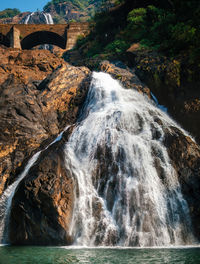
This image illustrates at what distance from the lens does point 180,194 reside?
36.9 ft

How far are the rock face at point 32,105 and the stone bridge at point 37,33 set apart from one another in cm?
1303

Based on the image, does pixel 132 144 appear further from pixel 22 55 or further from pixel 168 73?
pixel 22 55

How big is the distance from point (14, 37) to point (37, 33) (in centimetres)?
349

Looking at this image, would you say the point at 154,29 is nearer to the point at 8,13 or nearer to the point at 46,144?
the point at 46,144

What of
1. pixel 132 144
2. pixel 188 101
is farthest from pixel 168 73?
pixel 132 144

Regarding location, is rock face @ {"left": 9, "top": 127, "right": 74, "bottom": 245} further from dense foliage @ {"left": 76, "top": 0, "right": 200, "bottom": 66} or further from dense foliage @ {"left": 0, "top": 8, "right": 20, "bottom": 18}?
dense foliage @ {"left": 0, "top": 8, "right": 20, "bottom": 18}

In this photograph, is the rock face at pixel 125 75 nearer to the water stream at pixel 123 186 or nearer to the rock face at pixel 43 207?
the water stream at pixel 123 186

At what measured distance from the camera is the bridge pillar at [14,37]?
34.2 meters

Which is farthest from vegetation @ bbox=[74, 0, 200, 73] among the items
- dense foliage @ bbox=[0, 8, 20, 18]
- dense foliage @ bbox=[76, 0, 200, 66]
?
dense foliage @ bbox=[0, 8, 20, 18]

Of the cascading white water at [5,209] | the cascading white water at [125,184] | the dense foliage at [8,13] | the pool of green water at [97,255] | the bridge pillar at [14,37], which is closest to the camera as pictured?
the pool of green water at [97,255]

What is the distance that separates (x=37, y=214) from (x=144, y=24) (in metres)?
22.1

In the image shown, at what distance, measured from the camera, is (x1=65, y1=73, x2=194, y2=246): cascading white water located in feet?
33.2

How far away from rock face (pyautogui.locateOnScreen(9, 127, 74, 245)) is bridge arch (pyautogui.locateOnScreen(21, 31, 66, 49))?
97.6 feet

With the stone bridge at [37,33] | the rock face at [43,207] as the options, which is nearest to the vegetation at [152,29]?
the stone bridge at [37,33]
